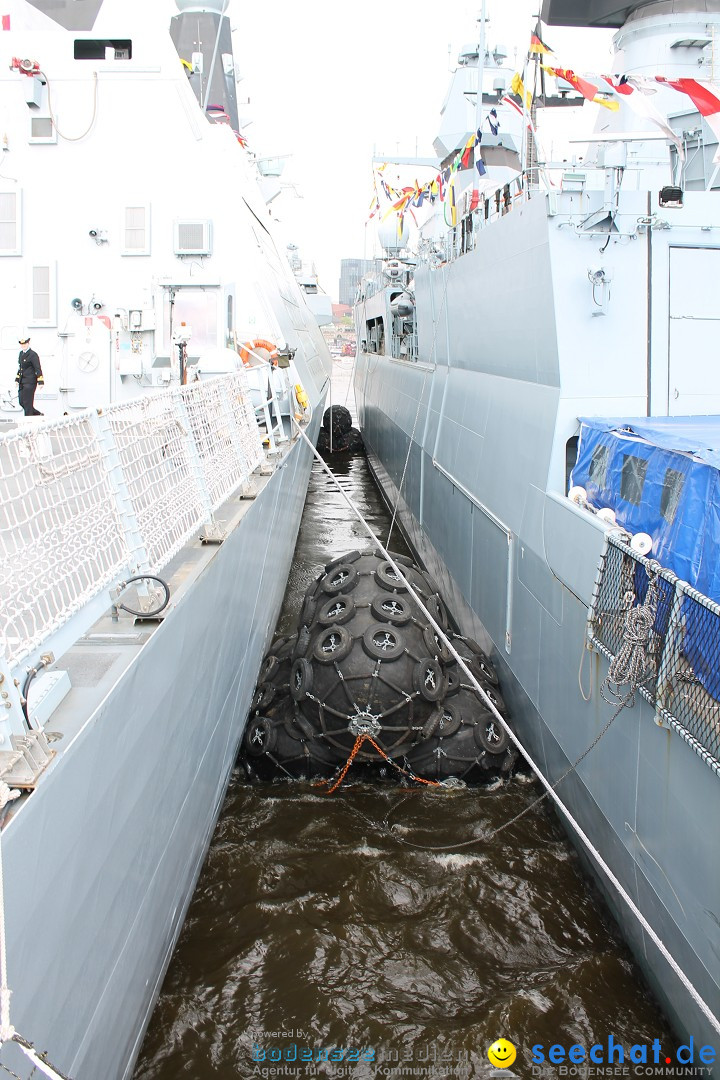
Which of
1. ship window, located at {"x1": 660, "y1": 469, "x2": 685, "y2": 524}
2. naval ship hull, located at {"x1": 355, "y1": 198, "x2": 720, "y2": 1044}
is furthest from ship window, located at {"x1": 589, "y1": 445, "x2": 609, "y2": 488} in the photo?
ship window, located at {"x1": 660, "y1": 469, "x2": 685, "y2": 524}

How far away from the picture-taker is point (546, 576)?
520 cm

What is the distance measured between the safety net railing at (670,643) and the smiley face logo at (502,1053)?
149 cm

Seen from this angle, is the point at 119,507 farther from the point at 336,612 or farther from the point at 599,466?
the point at 599,466

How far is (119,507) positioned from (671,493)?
258cm

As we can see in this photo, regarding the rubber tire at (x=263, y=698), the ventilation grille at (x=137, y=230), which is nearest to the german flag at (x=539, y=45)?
the ventilation grille at (x=137, y=230)

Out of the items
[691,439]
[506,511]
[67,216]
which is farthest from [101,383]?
[691,439]

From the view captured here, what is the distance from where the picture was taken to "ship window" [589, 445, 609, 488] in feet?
15.5

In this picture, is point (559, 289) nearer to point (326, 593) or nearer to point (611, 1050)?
point (326, 593)

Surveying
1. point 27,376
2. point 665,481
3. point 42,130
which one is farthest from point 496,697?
point 42,130

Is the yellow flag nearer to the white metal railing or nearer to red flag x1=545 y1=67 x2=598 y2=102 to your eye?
red flag x1=545 y1=67 x2=598 y2=102

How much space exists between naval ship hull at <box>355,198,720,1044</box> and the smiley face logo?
0.72m

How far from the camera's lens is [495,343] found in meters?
7.20

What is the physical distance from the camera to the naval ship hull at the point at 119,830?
197cm

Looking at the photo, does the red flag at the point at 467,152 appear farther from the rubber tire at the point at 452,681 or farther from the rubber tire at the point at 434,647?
the rubber tire at the point at 452,681
